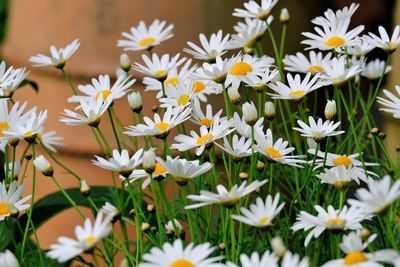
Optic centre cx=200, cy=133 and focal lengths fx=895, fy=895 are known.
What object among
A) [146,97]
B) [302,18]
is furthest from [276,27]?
[146,97]

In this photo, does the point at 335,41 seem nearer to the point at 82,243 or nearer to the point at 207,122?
the point at 207,122

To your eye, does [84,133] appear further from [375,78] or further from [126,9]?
[375,78]

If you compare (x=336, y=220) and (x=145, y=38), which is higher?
(x=145, y=38)

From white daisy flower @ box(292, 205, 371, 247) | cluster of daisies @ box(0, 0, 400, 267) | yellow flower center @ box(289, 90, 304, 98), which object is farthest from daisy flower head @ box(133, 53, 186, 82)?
white daisy flower @ box(292, 205, 371, 247)

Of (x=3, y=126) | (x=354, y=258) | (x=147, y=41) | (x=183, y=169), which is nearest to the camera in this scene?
(x=354, y=258)

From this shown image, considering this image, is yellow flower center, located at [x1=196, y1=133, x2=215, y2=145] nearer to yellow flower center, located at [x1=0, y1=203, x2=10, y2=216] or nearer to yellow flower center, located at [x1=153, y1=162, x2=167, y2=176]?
yellow flower center, located at [x1=153, y1=162, x2=167, y2=176]

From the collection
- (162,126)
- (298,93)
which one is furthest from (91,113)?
(298,93)

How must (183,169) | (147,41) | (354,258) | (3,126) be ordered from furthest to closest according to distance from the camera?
(147,41) < (3,126) < (183,169) < (354,258)
